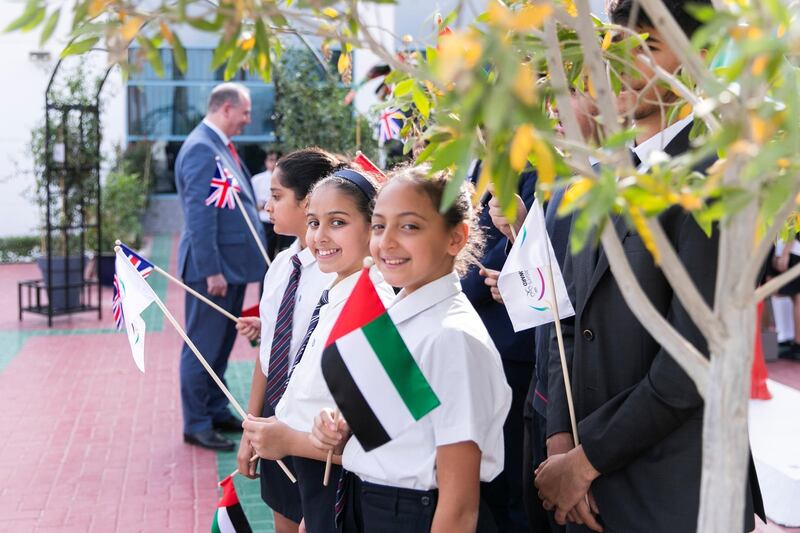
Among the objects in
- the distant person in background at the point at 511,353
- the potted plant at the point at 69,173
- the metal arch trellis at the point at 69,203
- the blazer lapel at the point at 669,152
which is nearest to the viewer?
the blazer lapel at the point at 669,152

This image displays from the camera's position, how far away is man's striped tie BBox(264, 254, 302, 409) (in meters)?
3.55

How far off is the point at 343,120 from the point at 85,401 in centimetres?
343

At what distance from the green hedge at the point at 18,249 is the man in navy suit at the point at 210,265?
40.7ft

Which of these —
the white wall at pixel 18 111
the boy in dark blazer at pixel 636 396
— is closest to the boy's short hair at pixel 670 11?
the boy in dark blazer at pixel 636 396

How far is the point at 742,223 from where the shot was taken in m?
1.47

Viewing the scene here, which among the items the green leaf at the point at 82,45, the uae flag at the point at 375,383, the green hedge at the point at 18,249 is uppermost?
the green leaf at the point at 82,45

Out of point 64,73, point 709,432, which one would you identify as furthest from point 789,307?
point 64,73

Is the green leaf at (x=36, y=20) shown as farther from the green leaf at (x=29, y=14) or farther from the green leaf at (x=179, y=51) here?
the green leaf at (x=179, y=51)

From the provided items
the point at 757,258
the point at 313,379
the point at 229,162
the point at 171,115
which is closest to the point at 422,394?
the point at 313,379

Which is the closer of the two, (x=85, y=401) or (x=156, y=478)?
(x=156, y=478)

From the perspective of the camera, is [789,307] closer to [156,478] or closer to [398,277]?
[156,478]

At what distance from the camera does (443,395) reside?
94.9 inches

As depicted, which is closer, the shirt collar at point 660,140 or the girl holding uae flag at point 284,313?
the shirt collar at point 660,140

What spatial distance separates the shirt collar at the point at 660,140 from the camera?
2541mm
